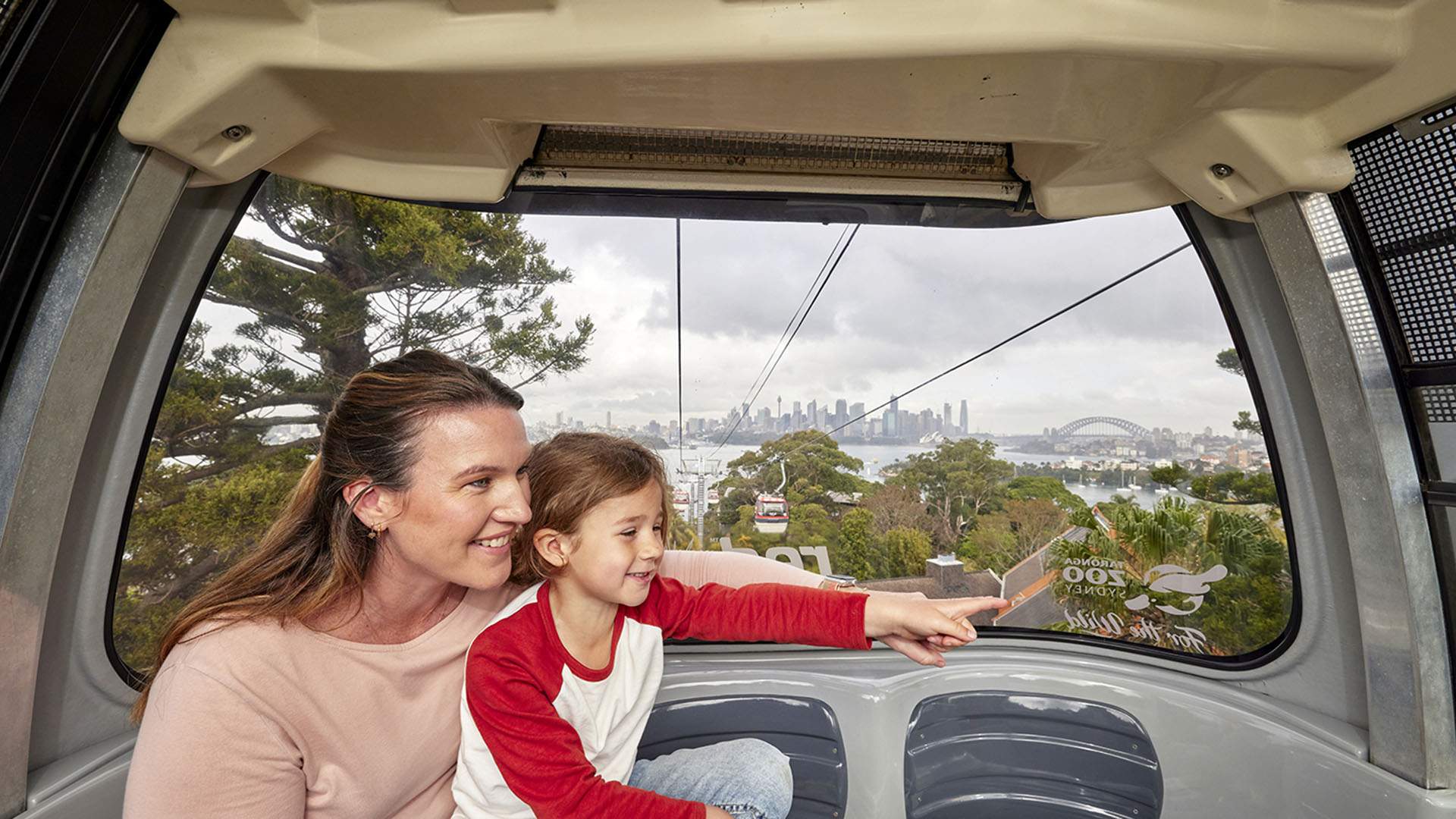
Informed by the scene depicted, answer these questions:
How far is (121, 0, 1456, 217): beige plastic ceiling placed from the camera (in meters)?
0.98

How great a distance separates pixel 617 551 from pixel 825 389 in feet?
4.14

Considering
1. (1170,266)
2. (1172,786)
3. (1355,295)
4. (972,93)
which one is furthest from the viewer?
(1170,266)

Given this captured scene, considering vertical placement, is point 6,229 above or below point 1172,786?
above

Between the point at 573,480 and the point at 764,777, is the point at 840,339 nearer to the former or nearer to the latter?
the point at 573,480

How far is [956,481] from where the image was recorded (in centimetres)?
239

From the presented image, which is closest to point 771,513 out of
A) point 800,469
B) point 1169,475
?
point 800,469

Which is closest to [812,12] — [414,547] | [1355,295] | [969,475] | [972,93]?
[972,93]

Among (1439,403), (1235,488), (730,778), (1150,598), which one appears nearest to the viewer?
(1439,403)

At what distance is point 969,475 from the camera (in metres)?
2.38

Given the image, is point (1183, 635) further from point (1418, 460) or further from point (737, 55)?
point (737, 55)

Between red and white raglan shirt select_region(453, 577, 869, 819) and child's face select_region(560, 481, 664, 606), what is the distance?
0.40 ft

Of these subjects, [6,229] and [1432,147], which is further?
[1432,147]

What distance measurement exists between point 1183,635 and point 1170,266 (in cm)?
112

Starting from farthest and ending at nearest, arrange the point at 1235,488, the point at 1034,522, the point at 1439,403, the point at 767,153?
the point at 1034,522
the point at 1235,488
the point at 767,153
the point at 1439,403
